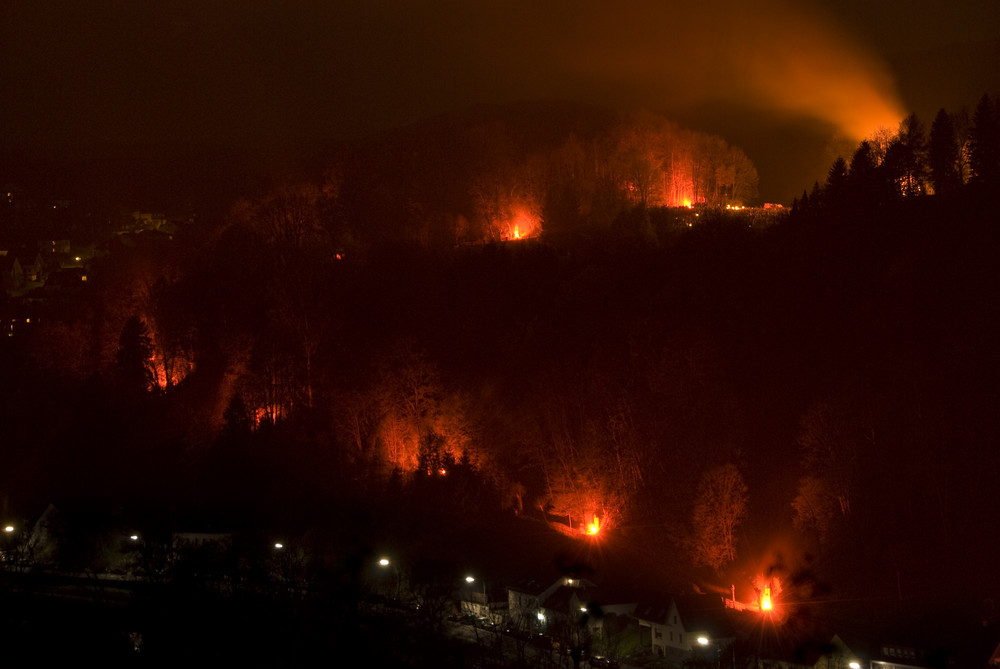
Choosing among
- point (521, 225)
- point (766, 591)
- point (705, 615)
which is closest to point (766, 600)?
point (766, 591)

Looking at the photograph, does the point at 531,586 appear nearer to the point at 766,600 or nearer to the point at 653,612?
the point at 653,612

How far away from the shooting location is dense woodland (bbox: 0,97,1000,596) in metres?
25.3

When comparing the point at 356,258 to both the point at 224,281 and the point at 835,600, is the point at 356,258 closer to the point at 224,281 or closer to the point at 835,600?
the point at 224,281

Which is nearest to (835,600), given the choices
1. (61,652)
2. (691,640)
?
(691,640)

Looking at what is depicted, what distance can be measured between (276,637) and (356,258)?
1022 inches

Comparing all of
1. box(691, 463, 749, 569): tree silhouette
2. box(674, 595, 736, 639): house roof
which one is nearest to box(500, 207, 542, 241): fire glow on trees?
box(691, 463, 749, 569): tree silhouette

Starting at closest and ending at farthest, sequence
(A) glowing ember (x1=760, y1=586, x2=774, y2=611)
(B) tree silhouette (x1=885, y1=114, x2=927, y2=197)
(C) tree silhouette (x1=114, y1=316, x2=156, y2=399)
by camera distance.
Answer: (A) glowing ember (x1=760, y1=586, x2=774, y2=611)
(C) tree silhouette (x1=114, y1=316, x2=156, y2=399)
(B) tree silhouette (x1=885, y1=114, x2=927, y2=197)

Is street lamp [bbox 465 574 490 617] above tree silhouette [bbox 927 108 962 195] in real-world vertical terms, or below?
below

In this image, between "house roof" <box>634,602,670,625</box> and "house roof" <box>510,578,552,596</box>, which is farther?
"house roof" <box>510,578,552,596</box>

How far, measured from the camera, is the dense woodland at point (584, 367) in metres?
25.3

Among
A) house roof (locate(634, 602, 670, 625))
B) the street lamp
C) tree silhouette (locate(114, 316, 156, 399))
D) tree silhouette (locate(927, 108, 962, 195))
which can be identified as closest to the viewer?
house roof (locate(634, 602, 670, 625))

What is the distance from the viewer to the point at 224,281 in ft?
129

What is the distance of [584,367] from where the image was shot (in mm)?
32406

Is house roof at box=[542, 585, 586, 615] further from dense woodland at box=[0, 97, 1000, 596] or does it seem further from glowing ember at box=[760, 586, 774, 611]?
glowing ember at box=[760, 586, 774, 611]
